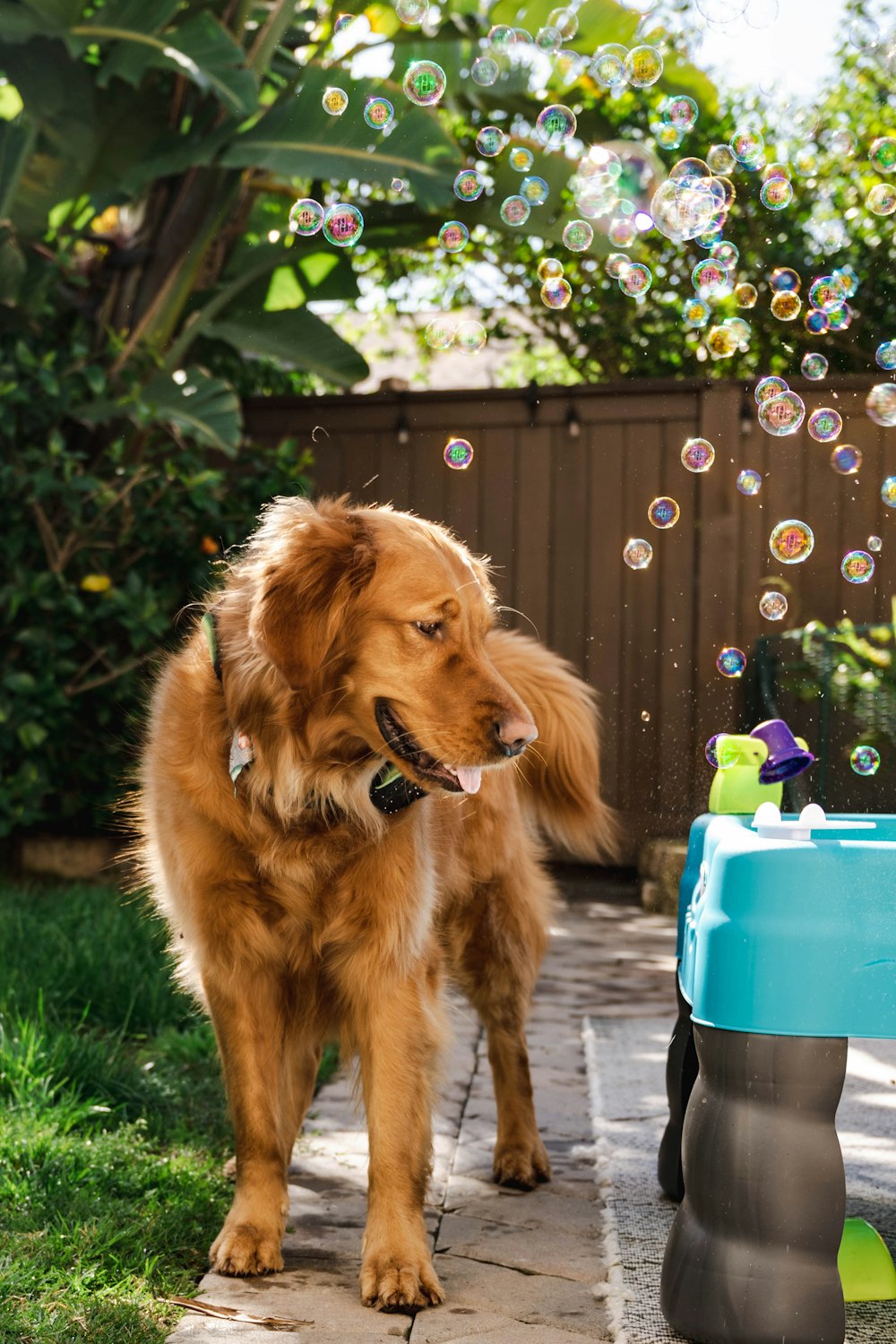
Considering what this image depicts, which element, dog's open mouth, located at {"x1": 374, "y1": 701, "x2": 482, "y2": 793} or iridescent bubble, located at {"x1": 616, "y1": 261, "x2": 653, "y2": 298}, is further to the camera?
iridescent bubble, located at {"x1": 616, "y1": 261, "x2": 653, "y2": 298}

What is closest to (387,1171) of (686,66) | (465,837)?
(465,837)

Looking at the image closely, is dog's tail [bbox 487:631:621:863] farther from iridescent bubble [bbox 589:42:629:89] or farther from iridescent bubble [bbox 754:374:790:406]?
iridescent bubble [bbox 589:42:629:89]

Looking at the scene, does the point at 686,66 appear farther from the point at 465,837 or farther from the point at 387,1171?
the point at 387,1171

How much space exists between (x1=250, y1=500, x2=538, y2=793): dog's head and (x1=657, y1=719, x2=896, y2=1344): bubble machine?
47 cm

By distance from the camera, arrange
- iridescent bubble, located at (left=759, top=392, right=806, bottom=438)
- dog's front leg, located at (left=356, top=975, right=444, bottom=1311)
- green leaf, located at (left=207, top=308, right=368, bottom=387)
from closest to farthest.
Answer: dog's front leg, located at (left=356, top=975, right=444, bottom=1311) → iridescent bubble, located at (left=759, top=392, right=806, bottom=438) → green leaf, located at (left=207, top=308, right=368, bottom=387)

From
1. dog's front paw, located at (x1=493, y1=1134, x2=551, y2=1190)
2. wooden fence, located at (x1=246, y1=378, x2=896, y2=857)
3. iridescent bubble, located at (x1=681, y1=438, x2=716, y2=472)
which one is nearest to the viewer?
dog's front paw, located at (x1=493, y1=1134, x2=551, y2=1190)

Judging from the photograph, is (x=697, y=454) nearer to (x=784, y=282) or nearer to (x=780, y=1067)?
(x=784, y=282)

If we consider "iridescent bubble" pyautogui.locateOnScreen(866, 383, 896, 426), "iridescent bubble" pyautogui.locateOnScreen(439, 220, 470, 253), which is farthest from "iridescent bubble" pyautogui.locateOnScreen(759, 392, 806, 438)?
"iridescent bubble" pyautogui.locateOnScreen(439, 220, 470, 253)

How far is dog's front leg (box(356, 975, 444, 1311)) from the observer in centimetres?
194

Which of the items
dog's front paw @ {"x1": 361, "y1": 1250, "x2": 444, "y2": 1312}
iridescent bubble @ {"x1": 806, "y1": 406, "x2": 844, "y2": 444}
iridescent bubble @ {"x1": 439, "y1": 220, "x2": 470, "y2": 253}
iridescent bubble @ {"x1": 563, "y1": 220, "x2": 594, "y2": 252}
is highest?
iridescent bubble @ {"x1": 439, "y1": 220, "x2": 470, "y2": 253}

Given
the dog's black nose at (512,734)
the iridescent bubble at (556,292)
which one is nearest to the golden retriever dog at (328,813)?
the dog's black nose at (512,734)

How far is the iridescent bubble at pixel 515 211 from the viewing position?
5257 mm

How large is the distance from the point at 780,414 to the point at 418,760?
1.99 m

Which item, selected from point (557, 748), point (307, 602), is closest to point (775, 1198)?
point (307, 602)
